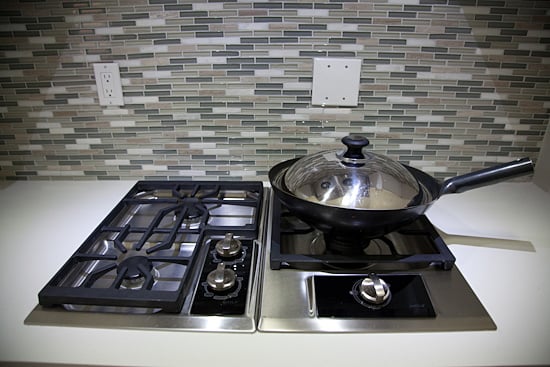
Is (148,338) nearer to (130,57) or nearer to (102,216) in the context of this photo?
(102,216)

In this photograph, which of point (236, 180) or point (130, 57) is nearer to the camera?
point (130, 57)

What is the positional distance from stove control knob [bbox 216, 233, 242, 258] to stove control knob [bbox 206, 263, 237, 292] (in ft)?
0.19

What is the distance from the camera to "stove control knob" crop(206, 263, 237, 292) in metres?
0.61

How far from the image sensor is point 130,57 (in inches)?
37.3

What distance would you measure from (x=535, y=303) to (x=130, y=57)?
99 centimetres

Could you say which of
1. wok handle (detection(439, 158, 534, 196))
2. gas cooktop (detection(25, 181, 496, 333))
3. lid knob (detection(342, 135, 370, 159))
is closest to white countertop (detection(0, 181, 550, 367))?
gas cooktop (detection(25, 181, 496, 333))

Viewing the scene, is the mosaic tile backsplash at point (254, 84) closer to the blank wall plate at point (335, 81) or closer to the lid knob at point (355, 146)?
the blank wall plate at point (335, 81)

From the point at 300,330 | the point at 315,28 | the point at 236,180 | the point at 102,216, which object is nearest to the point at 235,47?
the point at 315,28

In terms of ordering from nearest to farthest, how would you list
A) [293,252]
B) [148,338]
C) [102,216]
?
[148,338] → [293,252] → [102,216]

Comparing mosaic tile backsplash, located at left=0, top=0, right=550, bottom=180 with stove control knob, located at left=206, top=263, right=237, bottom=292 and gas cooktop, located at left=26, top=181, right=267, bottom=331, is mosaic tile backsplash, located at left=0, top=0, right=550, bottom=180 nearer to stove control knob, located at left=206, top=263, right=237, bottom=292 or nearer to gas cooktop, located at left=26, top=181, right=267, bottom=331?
gas cooktop, located at left=26, top=181, right=267, bottom=331

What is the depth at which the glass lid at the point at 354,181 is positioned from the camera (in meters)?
0.68

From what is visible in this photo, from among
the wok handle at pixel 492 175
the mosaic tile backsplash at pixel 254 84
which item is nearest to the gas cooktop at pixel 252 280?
the wok handle at pixel 492 175

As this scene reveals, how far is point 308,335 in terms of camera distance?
21.4 inches

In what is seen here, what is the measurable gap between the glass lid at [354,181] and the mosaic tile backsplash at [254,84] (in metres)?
0.27
